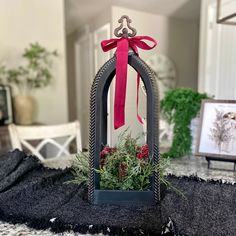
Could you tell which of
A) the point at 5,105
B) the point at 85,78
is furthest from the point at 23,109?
the point at 85,78

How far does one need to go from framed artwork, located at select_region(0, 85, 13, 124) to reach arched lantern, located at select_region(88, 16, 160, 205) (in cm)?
205

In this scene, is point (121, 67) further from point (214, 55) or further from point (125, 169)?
point (214, 55)

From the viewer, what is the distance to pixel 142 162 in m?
0.71

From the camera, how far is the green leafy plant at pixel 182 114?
1.26m

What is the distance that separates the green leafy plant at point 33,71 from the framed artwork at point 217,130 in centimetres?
201

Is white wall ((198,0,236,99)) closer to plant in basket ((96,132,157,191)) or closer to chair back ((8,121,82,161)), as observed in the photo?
chair back ((8,121,82,161))

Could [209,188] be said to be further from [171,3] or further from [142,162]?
[171,3]

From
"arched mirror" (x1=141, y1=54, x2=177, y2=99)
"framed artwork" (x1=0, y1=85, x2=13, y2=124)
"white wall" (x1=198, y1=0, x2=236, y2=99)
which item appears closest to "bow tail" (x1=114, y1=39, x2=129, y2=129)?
"white wall" (x1=198, y1=0, x2=236, y2=99)

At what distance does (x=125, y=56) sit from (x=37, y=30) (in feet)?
7.87

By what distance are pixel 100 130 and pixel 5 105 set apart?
2.10 metres

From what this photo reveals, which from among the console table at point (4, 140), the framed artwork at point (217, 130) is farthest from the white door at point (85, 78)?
the console table at point (4, 140)

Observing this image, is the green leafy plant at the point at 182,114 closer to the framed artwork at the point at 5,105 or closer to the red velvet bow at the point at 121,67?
the red velvet bow at the point at 121,67

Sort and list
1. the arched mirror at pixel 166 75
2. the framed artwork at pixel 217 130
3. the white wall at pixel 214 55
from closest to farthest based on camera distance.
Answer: the framed artwork at pixel 217 130
the white wall at pixel 214 55
the arched mirror at pixel 166 75

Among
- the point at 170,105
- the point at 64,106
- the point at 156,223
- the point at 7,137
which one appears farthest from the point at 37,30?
the point at 156,223
